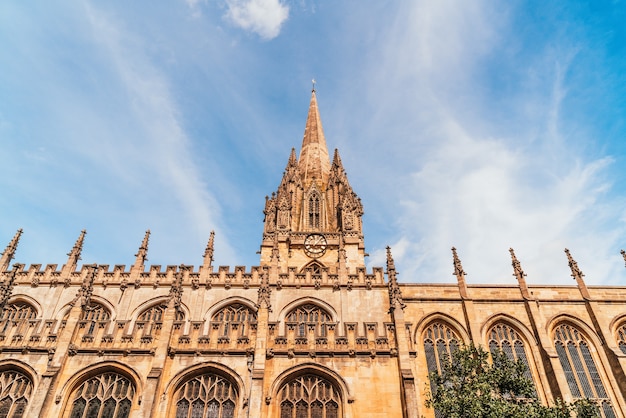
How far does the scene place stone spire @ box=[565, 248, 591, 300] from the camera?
24.0 m

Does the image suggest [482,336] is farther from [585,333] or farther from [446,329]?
[585,333]

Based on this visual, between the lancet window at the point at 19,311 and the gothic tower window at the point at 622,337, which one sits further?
the lancet window at the point at 19,311

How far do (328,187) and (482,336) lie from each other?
19.5m

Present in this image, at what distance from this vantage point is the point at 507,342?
2261 centimetres

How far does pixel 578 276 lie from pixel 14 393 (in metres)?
29.1

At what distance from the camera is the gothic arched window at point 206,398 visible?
15.2m

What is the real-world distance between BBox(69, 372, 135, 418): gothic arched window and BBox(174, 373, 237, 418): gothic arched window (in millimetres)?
1939

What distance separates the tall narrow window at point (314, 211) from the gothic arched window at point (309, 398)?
19.2 meters

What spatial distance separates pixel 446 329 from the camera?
75.5ft

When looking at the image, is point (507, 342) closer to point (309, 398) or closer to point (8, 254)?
point (309, 398)

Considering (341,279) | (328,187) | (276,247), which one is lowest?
(341,279)

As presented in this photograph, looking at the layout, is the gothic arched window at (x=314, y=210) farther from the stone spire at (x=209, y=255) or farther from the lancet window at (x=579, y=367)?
the lancet window at (x=579, y=367)

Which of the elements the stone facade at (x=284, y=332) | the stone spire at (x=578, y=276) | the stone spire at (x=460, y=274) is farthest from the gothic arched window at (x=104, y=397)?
the stone spire at (x=578, y=276)

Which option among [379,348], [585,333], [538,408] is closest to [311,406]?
[379,348]
